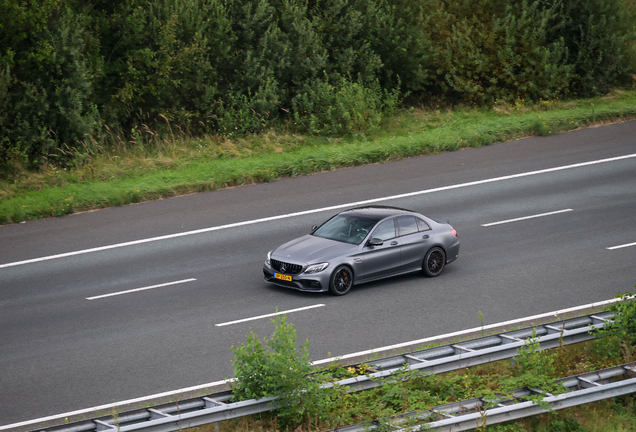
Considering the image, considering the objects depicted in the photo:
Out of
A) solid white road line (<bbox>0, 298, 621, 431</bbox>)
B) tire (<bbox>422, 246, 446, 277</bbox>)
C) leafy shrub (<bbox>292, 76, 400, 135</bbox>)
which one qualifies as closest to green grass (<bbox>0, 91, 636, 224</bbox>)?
leafy shrub (<bbox>292, 76, 400, 135</bbox>)

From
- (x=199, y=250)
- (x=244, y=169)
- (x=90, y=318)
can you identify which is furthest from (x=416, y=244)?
(x=244, y=169)

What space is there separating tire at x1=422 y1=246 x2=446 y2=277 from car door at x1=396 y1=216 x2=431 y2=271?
0.12 m

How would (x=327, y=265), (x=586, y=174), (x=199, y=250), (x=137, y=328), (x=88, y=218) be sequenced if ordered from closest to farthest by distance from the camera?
(x=137, y=328) < (x=327, y=265) < (x=199, y=250) < (x=88, y=218) < (x=586, y=174)

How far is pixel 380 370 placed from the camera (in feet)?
31.9

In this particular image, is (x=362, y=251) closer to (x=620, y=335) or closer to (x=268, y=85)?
(x=620, y=335)

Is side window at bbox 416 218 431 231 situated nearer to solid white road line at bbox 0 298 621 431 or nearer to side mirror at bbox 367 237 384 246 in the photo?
side mirror at bbox 367 237 384 246

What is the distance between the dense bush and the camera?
898 inches

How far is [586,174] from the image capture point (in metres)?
21.6

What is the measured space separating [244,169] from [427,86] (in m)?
11.8

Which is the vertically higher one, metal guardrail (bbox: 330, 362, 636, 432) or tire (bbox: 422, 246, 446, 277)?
tire (bbox: 422, 246, 446, 277)

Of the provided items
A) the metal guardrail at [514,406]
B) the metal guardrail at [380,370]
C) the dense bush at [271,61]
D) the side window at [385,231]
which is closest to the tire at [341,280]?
the side window at [385,231]

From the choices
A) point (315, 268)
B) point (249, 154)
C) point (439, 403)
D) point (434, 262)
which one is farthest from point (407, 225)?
point (249, 154)

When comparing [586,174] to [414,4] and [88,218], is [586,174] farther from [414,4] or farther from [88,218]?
[88,218]

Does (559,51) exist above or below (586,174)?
above
